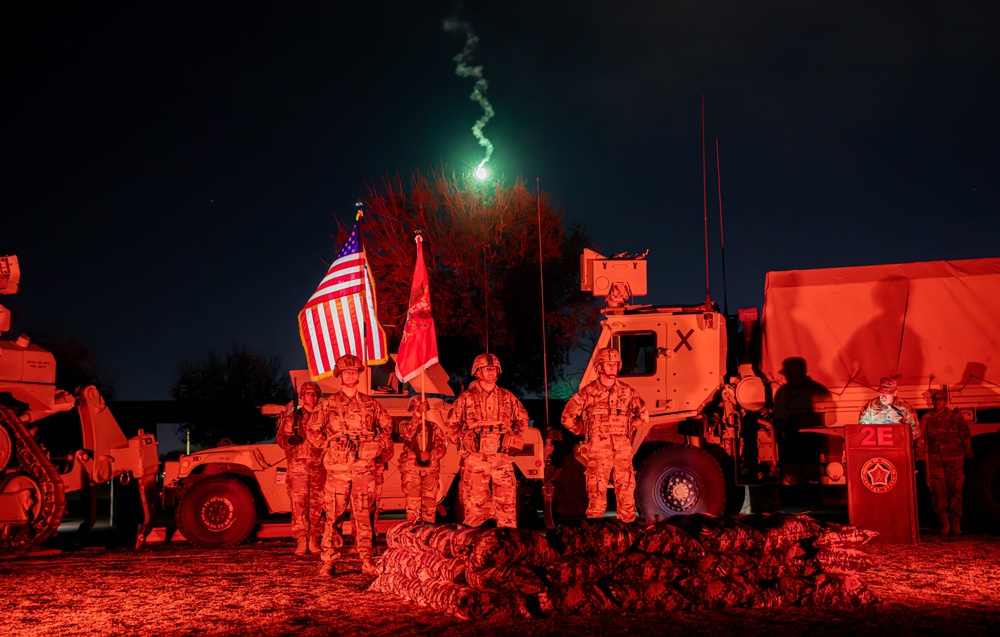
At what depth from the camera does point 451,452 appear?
13594 millimetres

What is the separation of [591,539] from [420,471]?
186 inches

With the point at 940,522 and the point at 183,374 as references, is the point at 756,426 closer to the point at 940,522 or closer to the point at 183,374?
the point at 940,522

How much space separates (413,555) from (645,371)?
20.7 ft

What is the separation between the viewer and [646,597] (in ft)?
24.4

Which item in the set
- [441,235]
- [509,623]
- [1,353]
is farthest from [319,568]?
[441,235]

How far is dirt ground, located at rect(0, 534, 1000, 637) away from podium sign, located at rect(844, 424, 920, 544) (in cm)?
28

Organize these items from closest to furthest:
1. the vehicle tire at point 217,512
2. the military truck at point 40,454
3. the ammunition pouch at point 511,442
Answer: the ammunition pouch at point 511,442 < the military truck at point 40,454 < the vehicle tire at point 217,512

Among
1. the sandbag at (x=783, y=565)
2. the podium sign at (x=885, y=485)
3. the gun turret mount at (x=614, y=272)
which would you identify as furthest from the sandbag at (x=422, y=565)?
the gun turret mount at (x=614, y=272)

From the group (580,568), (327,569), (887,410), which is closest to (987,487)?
(887,410)

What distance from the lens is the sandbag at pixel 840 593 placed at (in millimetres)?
7559

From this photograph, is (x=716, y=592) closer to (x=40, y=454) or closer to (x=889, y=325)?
(x=889, y=325)

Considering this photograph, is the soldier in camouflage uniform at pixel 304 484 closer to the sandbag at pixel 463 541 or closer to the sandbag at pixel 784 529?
the sandbag at pixel 463 541

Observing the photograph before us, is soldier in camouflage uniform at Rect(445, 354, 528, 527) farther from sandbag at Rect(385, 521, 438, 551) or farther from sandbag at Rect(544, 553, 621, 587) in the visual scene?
sandbag at Rect(544, 553, 621, 587)

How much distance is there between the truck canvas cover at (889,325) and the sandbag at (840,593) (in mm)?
6343
